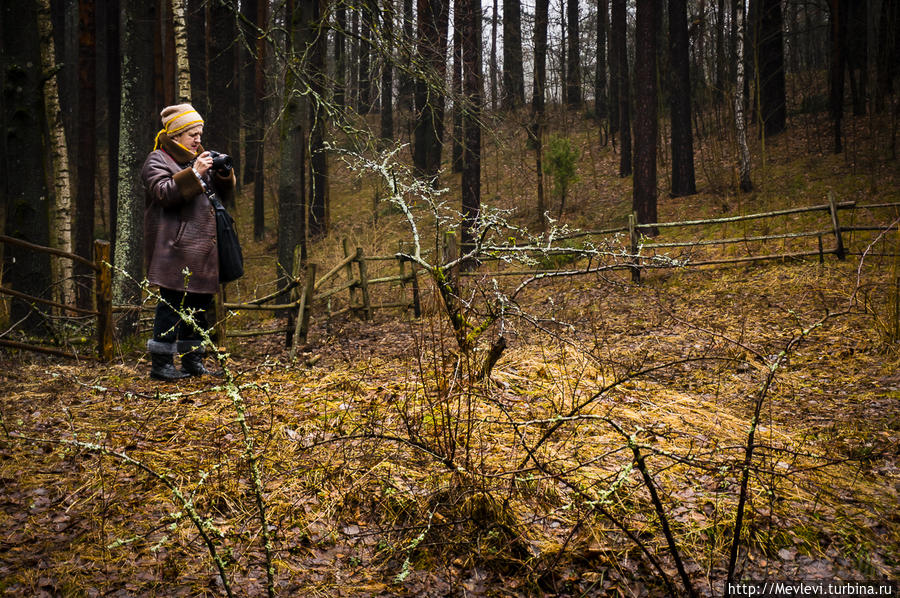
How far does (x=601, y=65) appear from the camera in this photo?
21.9 m

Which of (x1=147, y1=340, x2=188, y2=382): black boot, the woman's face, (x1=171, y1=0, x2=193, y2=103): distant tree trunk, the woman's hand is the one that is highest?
(x1=171, y1=0, x2=193, y2=103): distant tree trunk

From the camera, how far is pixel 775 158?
616 inches

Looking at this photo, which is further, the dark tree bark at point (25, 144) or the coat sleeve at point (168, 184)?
the dark tree bark at point (25, 144)

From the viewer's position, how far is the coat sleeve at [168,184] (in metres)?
4.17

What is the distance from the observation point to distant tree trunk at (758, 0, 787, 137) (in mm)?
16000

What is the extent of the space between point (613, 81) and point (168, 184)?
64.2 feet

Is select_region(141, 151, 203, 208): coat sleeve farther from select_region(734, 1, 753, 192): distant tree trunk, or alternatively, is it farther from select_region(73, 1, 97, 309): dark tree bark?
select_region(734, 1, 753, 192): distant tree trunk

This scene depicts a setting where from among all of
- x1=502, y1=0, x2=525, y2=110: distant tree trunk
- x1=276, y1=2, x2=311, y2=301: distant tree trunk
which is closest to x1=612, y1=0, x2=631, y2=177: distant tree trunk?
x1=502, y1=0, x2=525, y2=110: distant tree trunk

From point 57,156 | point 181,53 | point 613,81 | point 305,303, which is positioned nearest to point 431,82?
point 305,303

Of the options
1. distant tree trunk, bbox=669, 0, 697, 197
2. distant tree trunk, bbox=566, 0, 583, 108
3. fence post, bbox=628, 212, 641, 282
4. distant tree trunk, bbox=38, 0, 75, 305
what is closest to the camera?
distant tree trunk, bbox=38, 0, 75, 305

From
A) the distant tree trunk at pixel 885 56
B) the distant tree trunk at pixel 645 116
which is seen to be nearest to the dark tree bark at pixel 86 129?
the distant tree trunk at pixel 645 116

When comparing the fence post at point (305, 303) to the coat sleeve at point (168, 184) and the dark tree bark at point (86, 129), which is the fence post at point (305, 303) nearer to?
the coat sleeve at point (168, 184)

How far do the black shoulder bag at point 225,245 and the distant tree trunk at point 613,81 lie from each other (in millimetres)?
16360

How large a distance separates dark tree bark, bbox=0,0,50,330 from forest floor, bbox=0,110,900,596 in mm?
1563
